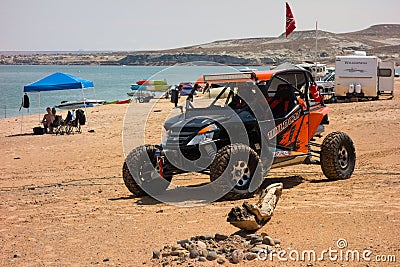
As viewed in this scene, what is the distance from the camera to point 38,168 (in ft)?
52.5

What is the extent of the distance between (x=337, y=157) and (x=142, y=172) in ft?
12.0

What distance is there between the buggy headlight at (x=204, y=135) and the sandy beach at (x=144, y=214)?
3.46 ft

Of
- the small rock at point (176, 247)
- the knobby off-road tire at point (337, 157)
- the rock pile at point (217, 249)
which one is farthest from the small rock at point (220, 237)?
the knobby off-road tire at point (337, 157)

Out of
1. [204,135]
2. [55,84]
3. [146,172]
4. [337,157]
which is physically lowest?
[146,172]

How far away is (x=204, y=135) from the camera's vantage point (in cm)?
995

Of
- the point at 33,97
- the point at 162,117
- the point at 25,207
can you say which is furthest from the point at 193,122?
the point at 33,97

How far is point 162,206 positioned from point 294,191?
7.69 feet

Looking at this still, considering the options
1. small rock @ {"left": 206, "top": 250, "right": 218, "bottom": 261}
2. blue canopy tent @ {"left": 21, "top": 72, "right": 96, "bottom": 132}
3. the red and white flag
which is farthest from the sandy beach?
the red and white flag

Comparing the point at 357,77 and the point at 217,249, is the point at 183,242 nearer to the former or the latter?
the point at 217,249

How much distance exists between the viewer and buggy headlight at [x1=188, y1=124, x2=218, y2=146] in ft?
32.4

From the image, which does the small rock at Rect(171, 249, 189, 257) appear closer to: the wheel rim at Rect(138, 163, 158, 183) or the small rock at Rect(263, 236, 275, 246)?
the small rock at Rect(263, 236, 275, 246)

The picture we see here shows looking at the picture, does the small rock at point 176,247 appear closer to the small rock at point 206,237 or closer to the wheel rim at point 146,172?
the small rock at point 206,237

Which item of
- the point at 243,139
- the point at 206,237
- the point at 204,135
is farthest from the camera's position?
the point at 243,139

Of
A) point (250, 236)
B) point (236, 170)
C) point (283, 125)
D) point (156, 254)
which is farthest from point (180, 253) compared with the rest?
point (283, 125)
